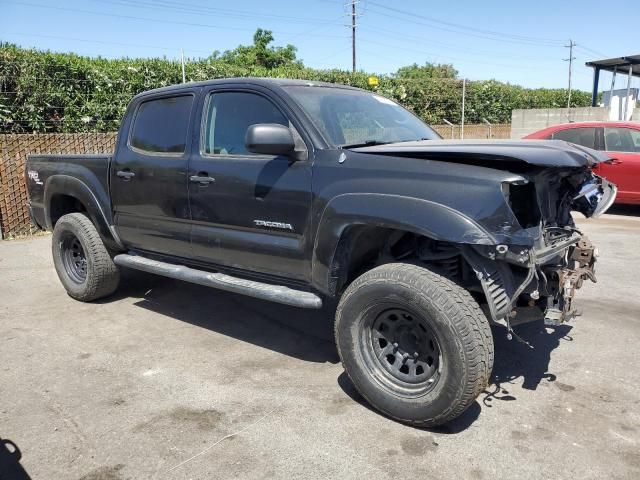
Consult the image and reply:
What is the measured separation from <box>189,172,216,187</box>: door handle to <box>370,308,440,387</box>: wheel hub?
1.64 metres

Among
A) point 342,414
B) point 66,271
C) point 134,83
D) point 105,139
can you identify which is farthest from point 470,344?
point 134,83

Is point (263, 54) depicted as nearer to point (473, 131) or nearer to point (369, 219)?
point (473, 131)

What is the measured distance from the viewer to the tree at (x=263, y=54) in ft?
171

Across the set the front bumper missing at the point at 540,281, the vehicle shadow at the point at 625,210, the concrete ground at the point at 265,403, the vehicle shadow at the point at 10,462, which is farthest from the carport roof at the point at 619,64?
the vehicle shadow at the point at 10,462

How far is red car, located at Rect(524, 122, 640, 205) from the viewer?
9.32 m

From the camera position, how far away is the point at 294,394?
363 centimetres

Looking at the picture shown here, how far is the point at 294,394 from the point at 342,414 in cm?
40

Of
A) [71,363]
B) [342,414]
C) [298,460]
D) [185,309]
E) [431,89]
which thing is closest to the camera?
[298,460]

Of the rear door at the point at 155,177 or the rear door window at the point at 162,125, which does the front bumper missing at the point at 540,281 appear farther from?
the rear door window at the point at 162,125

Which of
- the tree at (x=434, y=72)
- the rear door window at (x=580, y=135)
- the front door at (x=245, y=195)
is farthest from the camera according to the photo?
the tree at (x=434, y=72)

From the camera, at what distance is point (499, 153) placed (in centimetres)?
296

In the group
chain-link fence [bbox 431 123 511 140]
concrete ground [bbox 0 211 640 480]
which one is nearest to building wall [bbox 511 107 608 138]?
chain-link fence [bbox 431 123 511 140]

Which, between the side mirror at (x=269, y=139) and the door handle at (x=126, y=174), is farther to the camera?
the door handle at (x=126, y=174)

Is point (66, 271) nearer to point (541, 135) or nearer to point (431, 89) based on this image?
point (541, 135)
